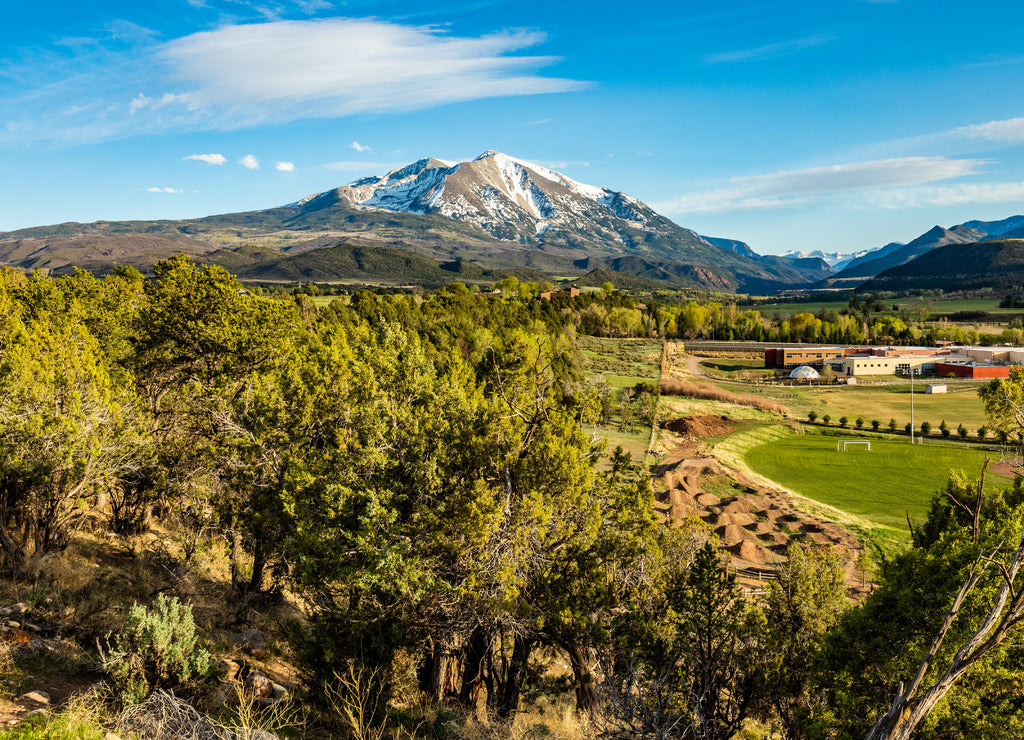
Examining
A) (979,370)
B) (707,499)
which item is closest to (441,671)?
(707,499)

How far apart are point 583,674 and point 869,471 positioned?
5003 cm

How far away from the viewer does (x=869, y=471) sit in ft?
174

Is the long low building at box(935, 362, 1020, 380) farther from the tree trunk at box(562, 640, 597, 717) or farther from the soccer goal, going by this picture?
the tree trunk at box(562, 640, 597, 717)

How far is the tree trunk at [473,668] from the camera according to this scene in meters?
14.4

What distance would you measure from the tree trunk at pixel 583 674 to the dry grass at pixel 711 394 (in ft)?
237

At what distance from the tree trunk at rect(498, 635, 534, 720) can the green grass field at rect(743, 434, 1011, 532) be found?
1370 inches

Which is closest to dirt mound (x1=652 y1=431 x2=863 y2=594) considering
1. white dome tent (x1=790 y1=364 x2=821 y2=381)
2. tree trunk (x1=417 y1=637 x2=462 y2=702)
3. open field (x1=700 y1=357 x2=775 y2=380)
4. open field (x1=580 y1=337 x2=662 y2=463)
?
open field (x1=580 y1=337 x2=662 y2=463)

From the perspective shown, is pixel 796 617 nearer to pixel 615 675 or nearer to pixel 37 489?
pixel 615 675

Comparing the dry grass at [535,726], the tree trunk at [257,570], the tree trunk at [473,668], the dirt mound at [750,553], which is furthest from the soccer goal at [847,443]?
the tree trunk at [257,570]

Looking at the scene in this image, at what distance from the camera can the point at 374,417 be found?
15.0 metres

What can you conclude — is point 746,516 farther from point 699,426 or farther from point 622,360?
point 622,360

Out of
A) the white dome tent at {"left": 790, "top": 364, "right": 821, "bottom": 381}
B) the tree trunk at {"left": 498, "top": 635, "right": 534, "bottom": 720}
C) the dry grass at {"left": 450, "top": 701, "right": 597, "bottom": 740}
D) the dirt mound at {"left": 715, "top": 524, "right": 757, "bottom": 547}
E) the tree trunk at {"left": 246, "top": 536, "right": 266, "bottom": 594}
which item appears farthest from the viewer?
the white dome tent at {"left": 790, "top": 364, "right": 821, "bottom": 381}

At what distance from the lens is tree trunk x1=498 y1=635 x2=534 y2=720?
13.9 metres

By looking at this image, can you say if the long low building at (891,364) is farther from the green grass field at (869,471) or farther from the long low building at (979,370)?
the green grass field at (869,471)
